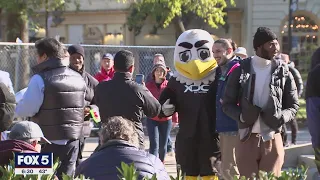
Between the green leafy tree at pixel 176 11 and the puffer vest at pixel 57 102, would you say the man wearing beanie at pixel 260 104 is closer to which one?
the puffer vest at pixel 57 102

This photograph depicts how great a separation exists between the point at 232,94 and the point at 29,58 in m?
7.95

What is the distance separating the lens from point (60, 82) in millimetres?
6406

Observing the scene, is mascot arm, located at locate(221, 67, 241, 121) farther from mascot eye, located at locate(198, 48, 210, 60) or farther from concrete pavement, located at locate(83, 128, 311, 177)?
concrete pavement, located at locate(83, 128, 311, 177)

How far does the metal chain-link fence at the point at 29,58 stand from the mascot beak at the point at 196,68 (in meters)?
6.66

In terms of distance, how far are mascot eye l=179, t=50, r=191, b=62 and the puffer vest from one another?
1.13 meters

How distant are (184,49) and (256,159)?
1.53 metres

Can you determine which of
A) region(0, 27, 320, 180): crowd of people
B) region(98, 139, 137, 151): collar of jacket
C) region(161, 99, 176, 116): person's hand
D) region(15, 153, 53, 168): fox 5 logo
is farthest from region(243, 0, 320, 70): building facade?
region(15, 153, 53, 168): fox 5 logo

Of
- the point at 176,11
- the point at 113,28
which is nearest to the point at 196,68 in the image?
the point at 176,11

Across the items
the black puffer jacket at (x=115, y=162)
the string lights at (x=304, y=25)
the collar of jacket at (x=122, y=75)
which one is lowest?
the black puffer jacket at (x=115, y=162)

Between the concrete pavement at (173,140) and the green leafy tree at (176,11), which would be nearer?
the concrete pavement at (173,140)

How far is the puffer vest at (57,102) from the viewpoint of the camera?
6.37 meters

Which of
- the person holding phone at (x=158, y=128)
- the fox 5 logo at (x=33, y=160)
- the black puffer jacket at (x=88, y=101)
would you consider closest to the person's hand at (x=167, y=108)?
the black puffer jacket at (x=88, y=101)

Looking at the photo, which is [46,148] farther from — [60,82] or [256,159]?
[256,159]

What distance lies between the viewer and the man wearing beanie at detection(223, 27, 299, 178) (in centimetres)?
583
